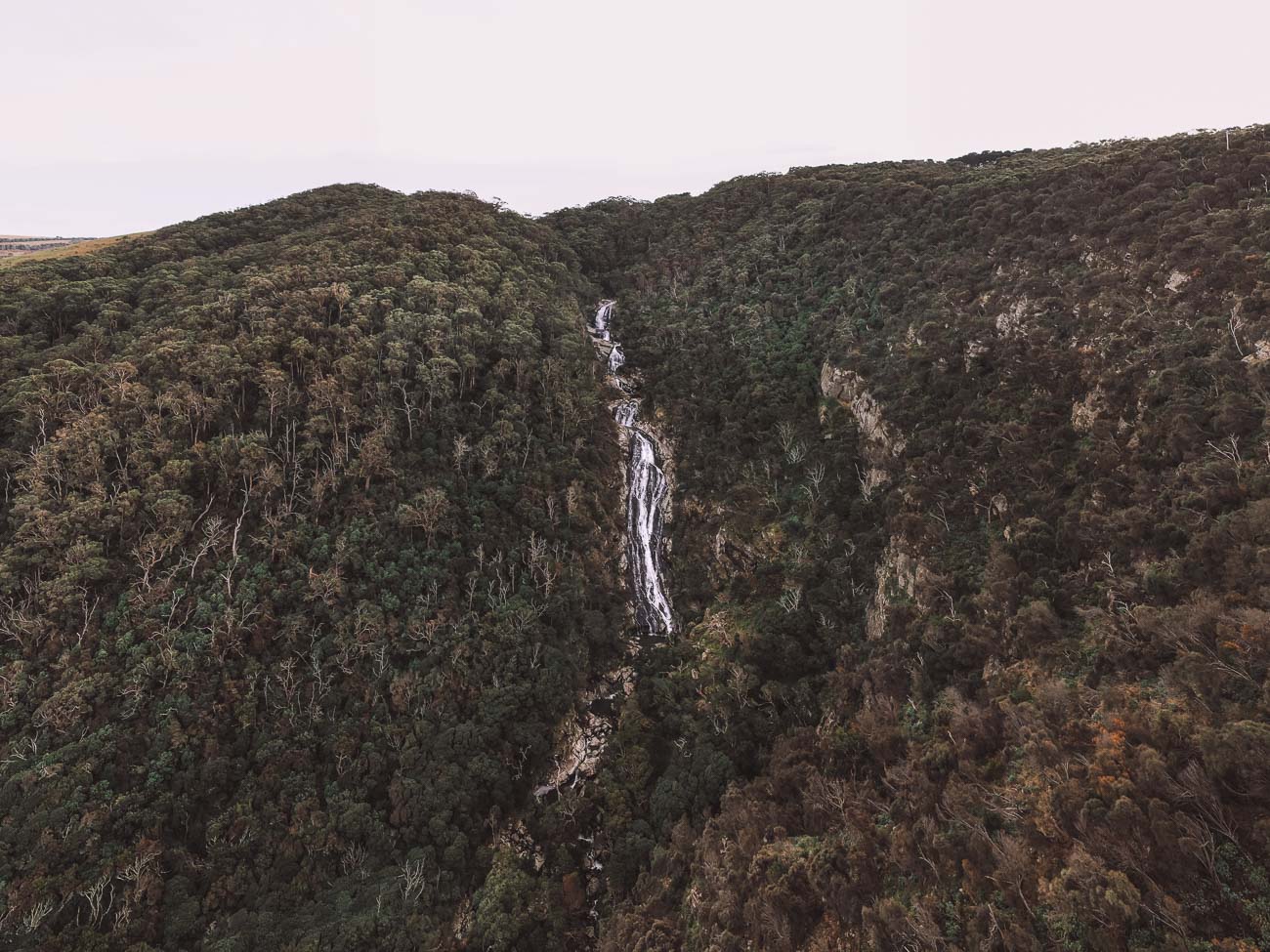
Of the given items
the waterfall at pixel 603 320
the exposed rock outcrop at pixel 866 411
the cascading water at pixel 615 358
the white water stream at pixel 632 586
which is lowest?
the white water stream at pixel 632 586

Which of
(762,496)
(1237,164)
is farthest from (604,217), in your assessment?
(1237,164)

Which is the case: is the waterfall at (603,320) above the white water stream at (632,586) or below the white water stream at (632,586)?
above

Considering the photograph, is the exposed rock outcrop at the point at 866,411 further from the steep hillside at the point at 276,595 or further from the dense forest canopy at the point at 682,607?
the steep hillside at the point at 276,595

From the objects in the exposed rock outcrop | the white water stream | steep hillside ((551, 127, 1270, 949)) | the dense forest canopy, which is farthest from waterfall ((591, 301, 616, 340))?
the exposed rock outcrop

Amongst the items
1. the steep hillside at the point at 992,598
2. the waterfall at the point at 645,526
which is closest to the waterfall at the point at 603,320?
the waterfall at the point at 645,526

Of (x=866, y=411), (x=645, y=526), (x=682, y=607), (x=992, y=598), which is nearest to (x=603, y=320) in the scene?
(x=645, y=526)

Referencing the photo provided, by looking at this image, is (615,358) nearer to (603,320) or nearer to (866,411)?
(603,320)
